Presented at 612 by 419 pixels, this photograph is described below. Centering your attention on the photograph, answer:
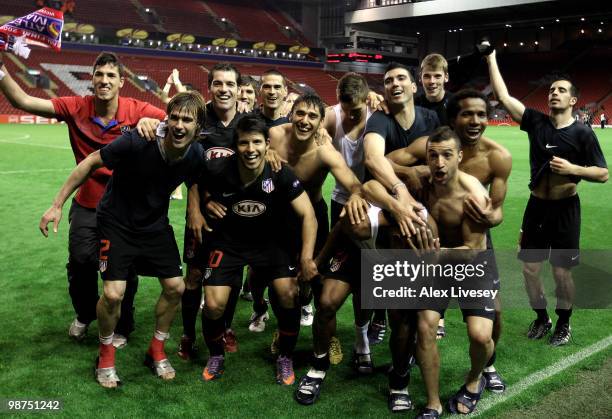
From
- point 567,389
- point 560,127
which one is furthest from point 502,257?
point 567,389

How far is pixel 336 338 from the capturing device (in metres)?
4.95

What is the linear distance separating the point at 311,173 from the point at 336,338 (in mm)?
1398

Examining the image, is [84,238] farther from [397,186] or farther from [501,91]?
[501,91]

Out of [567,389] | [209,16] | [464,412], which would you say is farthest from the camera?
[209,16]

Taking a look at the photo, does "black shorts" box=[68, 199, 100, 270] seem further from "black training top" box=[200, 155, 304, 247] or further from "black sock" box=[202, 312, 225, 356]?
"black sock" box=[202, 312, 225, 356]

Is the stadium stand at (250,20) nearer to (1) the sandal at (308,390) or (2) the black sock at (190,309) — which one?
(2) the black sock at (190,309)

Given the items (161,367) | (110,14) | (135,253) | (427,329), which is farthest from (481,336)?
(110,14)

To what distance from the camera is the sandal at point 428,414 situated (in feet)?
12.4

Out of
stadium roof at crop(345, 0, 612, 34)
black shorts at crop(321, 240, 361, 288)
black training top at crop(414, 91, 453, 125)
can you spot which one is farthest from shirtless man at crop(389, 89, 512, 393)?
stadium roof at crop(345, 0, 612, 34)

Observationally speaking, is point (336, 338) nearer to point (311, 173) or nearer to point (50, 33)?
point (311, 173)

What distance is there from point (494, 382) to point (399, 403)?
0.80 m

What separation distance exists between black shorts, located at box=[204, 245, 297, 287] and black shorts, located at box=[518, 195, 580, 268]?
7.85 feet

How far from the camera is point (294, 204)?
4.41 m

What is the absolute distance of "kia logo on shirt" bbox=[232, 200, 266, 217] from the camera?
4.40 metres
